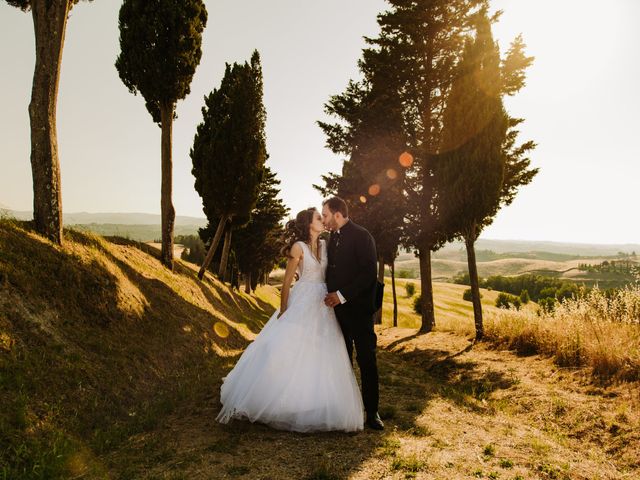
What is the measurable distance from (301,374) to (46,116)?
8.16m

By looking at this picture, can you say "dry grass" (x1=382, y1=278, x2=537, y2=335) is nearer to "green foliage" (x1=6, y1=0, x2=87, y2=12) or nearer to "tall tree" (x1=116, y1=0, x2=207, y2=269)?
"tall tree" (x1=116, y1=0, x2=207, y2=269)

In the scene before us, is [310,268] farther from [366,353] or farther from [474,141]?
[474,141]

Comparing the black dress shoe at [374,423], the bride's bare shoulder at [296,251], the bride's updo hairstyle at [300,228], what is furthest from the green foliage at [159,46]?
the black dress shoe at [374,423]

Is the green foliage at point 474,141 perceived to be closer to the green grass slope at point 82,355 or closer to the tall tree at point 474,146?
the tall tree at point 474,146

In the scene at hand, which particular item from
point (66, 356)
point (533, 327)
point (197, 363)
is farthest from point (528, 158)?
point (66, 356)

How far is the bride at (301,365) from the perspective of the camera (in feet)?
Result: 17.4

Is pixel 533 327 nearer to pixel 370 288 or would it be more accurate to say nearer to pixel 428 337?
pixel 428 337

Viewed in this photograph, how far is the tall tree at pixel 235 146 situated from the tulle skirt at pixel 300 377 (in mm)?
16237

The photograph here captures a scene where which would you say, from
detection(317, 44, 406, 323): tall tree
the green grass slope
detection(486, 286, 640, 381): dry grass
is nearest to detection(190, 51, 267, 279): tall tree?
detection(317, 44, 406, 323): tall tree

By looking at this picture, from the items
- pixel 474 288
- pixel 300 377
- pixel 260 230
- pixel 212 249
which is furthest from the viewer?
pixel 260 230

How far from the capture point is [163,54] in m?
14.3

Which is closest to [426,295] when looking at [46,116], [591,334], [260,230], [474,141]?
[474,141]

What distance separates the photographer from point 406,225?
19.1 m

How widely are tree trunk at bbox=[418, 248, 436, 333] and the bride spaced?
13.3 metres
